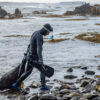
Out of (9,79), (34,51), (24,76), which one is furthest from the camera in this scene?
(9,79)

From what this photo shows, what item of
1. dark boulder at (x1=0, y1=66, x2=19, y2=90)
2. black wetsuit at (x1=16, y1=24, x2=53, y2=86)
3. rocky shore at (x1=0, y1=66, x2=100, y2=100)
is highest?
black wetsuit at (x1=16, y1=24, x2=53, y2=86)

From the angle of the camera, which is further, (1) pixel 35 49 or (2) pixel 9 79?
(2) pixel 9 79

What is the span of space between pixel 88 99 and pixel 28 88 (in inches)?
107

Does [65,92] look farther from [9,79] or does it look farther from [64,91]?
[9,79]

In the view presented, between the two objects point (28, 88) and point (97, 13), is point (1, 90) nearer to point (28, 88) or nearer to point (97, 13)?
point (28, 88)

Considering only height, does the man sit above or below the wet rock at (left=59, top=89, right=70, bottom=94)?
above

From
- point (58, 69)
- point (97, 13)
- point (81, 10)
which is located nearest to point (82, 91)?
point (58, 69)

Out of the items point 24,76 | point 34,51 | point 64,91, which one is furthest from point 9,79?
point 64,91

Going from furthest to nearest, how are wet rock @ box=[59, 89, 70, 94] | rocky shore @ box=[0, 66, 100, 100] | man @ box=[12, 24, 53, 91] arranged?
wet rock @ box=[59, 89, 70, 94] < man @ box=[12, 24, 53, 91] < rocky shore @ box=[0, 66, 100, 100]

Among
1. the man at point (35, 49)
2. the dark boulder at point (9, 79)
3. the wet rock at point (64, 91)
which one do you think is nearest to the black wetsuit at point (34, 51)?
the man at point (35, 49)

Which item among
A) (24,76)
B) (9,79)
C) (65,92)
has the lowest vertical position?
(65,92)

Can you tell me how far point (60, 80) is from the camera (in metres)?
11.6

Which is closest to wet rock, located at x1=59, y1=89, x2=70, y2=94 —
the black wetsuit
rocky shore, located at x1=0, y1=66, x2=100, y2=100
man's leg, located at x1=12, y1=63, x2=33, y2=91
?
rocky shore, located at x1=0, y1=66, x2=100, y2=100

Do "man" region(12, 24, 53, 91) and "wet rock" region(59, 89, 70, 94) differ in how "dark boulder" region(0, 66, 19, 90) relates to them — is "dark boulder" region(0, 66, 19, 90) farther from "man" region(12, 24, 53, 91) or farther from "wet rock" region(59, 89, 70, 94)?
"wet rock" region(59, 89, 70, 94)
